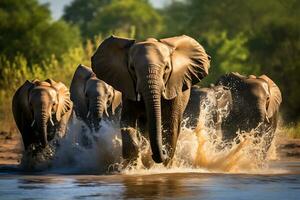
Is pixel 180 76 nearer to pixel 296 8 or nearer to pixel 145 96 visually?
pixel 145 96

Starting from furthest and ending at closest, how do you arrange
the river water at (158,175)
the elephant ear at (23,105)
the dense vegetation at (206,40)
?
the dense vegetation at (206,40) → the elephant ear at (23,105) → the river water at (158,175)

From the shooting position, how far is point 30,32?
54125mm

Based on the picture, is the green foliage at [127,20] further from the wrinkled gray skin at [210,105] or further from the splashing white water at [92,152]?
the splashing white water at [92,152]

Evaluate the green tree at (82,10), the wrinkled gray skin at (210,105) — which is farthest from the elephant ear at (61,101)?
the green tree at (82,10)

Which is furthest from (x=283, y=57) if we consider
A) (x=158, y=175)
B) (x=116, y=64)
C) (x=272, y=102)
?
(x=158, y=175)

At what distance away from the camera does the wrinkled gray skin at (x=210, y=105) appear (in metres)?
18.6

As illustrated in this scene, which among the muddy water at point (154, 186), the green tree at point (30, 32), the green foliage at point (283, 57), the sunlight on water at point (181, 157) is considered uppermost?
the green tree at point (30, 32)

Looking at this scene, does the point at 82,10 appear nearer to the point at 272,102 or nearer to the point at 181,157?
the point at 272,102

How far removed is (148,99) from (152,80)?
22 cm

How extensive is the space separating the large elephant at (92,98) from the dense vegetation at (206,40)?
523cm

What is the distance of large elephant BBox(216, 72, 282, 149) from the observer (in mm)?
17859

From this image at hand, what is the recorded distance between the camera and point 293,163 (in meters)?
17.2

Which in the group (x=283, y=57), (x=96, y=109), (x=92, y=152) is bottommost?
(x=92, y=152)

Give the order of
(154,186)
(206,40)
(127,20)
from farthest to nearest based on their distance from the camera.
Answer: (127,20) < (206,40) < (154,186)
